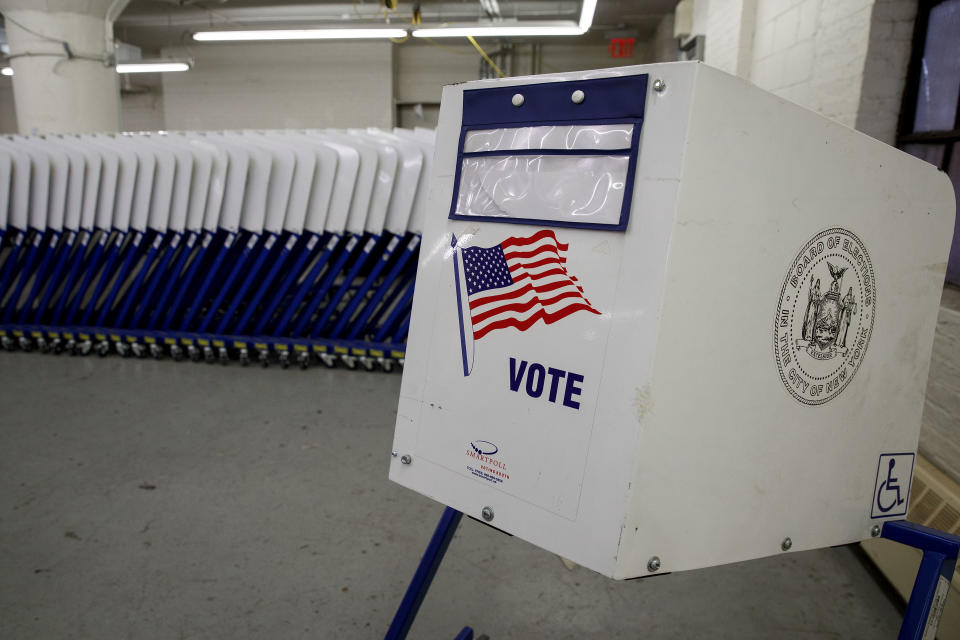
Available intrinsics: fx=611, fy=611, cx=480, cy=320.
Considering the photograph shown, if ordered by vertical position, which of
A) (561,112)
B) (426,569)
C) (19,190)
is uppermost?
(561,112)

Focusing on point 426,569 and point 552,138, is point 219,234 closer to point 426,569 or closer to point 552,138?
point 426,569

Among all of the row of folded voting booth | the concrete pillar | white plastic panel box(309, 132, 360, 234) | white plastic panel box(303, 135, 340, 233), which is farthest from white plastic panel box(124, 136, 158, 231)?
the concrete pillar

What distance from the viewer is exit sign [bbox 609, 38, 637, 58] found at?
1084cm

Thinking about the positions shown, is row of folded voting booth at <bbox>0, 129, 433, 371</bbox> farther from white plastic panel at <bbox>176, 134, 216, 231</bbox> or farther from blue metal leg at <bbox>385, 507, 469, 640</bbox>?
blue metal leg at <bbox>385, 507, 469, 640</bbox>

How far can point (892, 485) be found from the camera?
3.99 ft

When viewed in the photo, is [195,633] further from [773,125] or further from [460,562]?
[773,125]

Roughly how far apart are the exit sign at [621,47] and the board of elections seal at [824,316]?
35.7 feet

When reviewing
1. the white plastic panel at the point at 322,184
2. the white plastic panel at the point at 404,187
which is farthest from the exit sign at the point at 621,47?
the white plastic panel at the point at 322,184

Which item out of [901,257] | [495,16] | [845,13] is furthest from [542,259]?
[495,16]

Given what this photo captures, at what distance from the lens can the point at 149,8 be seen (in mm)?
10523

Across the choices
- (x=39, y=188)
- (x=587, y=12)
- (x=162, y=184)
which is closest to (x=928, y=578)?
(x=162, y=184)

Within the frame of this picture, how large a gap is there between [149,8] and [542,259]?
12316 mm

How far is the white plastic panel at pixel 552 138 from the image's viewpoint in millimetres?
921

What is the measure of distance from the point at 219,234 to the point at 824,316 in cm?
450
